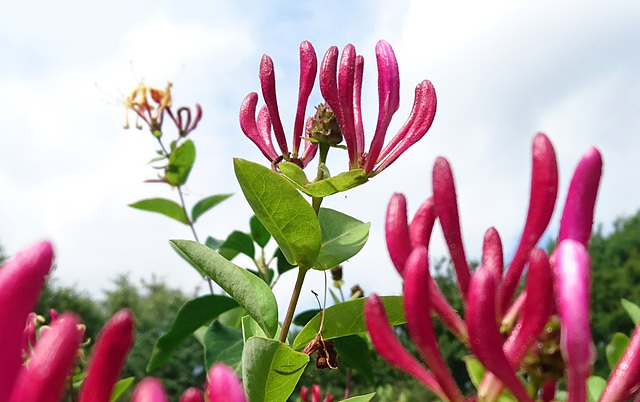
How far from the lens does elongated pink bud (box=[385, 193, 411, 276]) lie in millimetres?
557

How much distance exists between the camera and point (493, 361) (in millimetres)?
435

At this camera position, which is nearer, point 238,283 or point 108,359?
point 108,359

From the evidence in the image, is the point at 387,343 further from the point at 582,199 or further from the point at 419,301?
the point at 582,199

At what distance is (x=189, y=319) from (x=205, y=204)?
0.91 m

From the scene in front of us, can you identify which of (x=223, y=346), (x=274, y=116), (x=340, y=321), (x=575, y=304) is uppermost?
(x=274, y=116)

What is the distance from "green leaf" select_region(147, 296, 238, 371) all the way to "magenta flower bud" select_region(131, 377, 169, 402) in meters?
1.03

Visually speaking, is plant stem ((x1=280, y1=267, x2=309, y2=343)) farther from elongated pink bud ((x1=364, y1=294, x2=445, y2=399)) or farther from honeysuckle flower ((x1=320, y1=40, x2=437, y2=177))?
elongated pink bud ((x1=364, y1=294, x2=445, y2=399))

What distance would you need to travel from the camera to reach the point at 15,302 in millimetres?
315

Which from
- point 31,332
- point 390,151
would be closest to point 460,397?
point 390,151

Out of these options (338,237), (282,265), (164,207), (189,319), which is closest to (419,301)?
(338,237)

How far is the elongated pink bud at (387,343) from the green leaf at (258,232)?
118 centimetres

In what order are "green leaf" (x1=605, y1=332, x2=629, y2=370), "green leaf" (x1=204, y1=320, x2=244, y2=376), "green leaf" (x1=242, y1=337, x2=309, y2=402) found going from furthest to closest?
"green leaf" (x1=605, y1=332, x2=629, y2=370) → "green leaf" (x1=204, y1=320, x2=244, y2=376) → "green leaf" (x1=242, y1=337, x2=309, y2=402)

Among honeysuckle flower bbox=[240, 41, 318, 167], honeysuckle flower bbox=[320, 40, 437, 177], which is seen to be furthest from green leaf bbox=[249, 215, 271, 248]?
honeysuckle flower bbox=[320, 40, 437, 177]

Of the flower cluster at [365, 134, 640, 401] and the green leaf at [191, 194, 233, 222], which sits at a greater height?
the green leaf at [191, 194, 233, 222]
